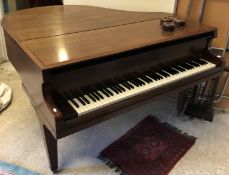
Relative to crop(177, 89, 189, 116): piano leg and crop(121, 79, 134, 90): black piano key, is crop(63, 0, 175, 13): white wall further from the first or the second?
crop(121, 79, 134, 90): black piano key

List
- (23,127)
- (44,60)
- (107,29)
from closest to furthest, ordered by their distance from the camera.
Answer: (44,60), (107,29), (23,127)

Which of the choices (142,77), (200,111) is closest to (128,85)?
(142,77)

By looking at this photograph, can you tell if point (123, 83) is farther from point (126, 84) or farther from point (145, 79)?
point (145, 79)

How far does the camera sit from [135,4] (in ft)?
7.67

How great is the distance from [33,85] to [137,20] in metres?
0.98

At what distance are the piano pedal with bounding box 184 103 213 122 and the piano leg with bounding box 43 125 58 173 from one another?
1298 millimetres

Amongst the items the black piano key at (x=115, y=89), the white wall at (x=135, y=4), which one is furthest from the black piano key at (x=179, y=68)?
the white wall at (x=135, y=4)

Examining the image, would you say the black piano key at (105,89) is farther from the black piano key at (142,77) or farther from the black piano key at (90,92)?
the black piano key at (142,77)

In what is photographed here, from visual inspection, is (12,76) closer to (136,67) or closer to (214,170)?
(136,67)

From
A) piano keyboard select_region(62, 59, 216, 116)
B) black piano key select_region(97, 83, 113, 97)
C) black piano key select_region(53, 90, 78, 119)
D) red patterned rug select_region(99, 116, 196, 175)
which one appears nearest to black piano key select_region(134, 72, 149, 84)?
piano keyboard select_region(62, 59, 216, 116)

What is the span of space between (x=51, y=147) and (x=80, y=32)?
0.77 meters

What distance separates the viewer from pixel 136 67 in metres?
1.51

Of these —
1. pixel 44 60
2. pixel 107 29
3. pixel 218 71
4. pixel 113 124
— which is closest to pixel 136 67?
pixel 107 29

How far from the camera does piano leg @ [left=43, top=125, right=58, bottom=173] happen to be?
1.50m
